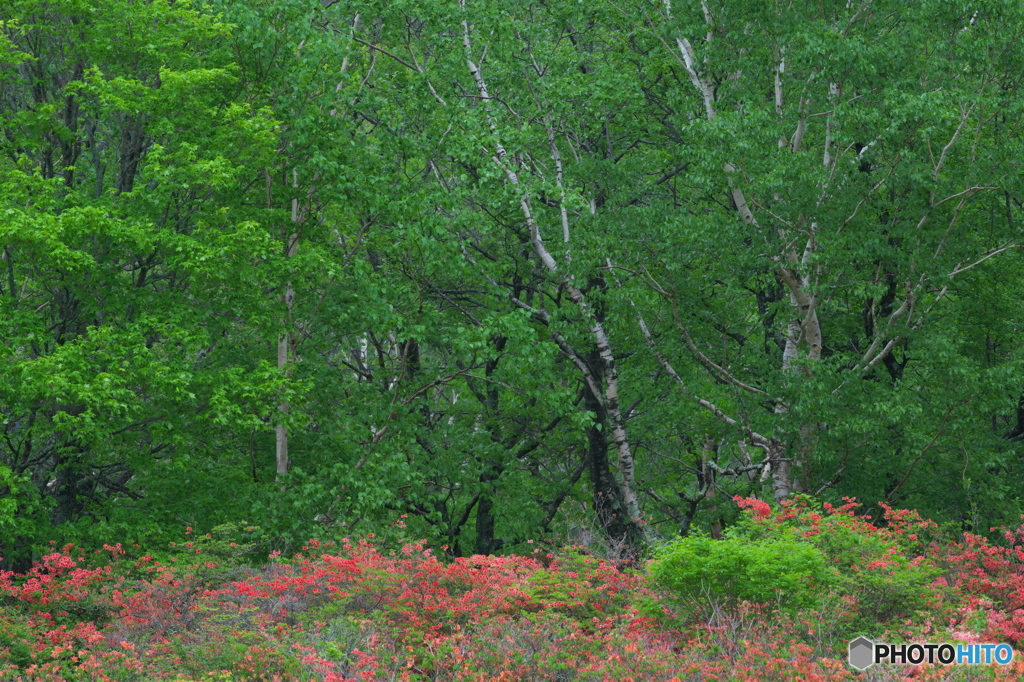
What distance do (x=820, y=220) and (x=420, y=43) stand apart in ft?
30.0

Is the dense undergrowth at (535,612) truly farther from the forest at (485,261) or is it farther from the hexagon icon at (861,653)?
the forest at (485,261)

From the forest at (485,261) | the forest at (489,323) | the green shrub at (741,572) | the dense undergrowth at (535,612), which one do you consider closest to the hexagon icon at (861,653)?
the dense undergrowth at (535,612)

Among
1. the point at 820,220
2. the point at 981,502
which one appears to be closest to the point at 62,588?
the point at 820,220

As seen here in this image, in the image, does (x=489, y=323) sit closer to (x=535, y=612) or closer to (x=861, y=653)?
(x=535, y=612)

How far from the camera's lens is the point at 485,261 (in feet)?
71.5

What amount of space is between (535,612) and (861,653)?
3.92 meters

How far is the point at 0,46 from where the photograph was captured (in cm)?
1550

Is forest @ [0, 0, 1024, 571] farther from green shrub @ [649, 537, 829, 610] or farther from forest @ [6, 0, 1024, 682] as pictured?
green shrub @ [649, 537, 829, 610]

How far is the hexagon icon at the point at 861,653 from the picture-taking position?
10711 mm

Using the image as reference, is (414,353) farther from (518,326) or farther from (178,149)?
(178,149)

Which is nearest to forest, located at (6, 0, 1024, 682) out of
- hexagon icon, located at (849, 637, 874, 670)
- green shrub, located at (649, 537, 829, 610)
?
green shrub, located at (649, 537, 829, 610)

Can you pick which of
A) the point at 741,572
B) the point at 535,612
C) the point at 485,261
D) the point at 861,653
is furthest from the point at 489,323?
the point at 861,653

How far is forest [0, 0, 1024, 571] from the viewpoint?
53.5 ft

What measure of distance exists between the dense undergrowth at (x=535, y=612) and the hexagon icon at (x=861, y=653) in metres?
0.16
